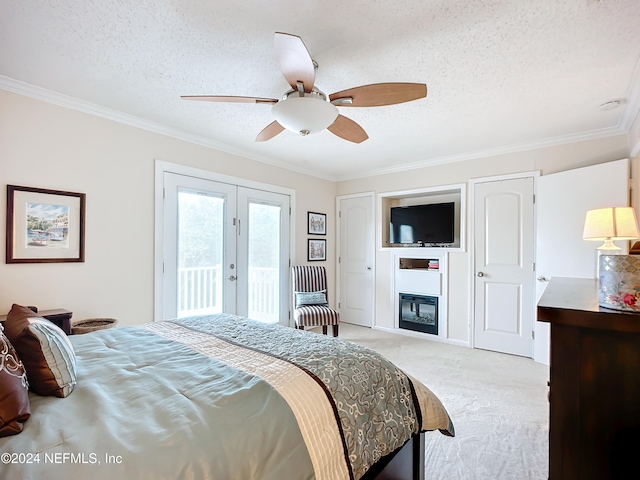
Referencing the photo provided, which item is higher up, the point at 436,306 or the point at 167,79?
the point at 167,79

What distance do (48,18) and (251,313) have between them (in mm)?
3261

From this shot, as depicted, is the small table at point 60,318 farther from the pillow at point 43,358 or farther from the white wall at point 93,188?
the pillow at point 43,358

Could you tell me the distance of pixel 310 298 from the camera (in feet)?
14.2

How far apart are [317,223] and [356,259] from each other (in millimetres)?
904

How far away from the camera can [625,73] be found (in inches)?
84.7

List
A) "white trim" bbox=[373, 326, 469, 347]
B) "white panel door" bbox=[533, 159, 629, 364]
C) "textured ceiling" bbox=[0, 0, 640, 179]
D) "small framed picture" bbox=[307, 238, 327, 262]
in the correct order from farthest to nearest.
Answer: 1. "small framed picture" bbox=[307, 238, 327, 262]
2. "white trim" bbox=[373, 326, 469, 347]
3. "white panel door" bbox=[533, 159, 629, 364]
4. "textured ceiling" bbox=[0, 0, 640, 179]

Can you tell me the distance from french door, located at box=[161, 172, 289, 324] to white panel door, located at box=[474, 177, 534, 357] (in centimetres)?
259

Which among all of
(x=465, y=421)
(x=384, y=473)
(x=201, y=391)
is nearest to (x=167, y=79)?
(x=201, y=391)

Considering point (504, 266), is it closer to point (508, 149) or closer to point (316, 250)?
point (508, 149)

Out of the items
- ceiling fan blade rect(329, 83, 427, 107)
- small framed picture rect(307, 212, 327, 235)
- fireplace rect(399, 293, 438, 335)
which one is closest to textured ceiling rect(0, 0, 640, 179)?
ceiling fan blade rect(329, 83, 427, 107)

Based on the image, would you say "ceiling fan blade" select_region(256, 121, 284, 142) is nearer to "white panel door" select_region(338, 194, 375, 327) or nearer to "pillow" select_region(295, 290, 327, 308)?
"pillow" select_region(295, 290, 327, 308)

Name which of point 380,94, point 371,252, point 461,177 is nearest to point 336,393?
point 380,94

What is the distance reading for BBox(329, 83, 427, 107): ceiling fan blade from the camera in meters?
1.77

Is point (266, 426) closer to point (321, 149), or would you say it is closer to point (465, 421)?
point (465, 421)
